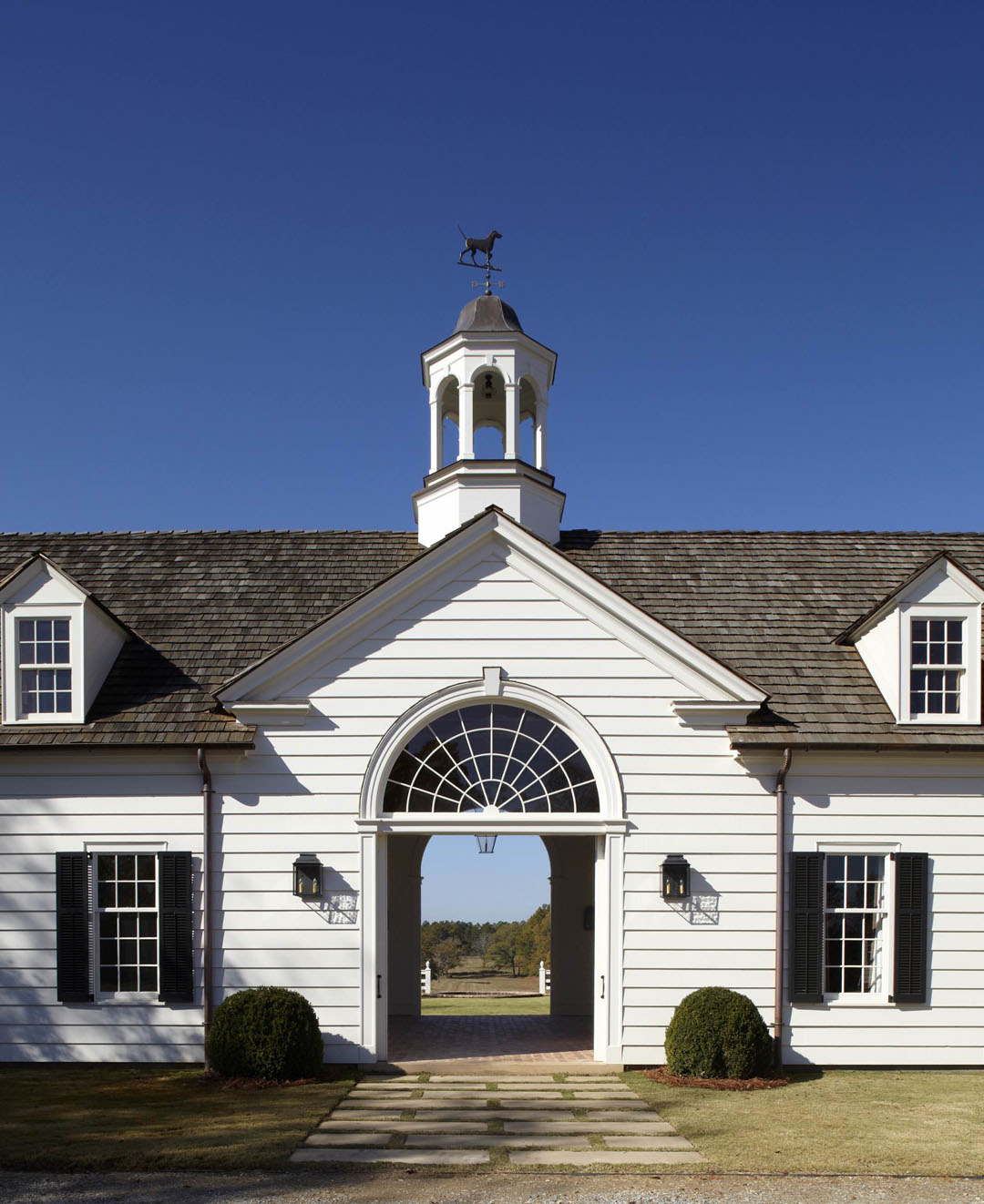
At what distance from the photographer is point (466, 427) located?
17.9 meters

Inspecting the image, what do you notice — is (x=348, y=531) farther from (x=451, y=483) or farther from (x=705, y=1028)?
(x=705, y=1028)

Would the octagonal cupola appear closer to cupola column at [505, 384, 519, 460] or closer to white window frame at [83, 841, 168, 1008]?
cupola column at [505, 384, 519, 460]

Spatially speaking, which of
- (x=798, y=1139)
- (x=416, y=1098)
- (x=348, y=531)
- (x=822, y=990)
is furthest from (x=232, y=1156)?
(x=348, y=531)

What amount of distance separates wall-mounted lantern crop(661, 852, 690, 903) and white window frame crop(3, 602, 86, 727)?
7.99 meters

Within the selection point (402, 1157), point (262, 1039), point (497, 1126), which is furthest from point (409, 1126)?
point (262, 1039)

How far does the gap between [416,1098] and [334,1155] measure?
8.60ft

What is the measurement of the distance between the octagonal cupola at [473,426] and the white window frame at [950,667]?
5.90m

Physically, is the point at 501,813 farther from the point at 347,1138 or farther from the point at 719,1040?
the point at 347,1138

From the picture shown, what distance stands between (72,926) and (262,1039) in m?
3.09

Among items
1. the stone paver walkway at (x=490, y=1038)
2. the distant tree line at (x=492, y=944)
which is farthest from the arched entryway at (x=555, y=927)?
the distant tree line at (x=492, y=944)

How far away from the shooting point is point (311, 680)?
14.4 metres

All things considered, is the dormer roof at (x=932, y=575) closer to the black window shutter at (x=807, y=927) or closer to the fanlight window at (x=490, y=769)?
the black window shutter at (x=807, y=927)

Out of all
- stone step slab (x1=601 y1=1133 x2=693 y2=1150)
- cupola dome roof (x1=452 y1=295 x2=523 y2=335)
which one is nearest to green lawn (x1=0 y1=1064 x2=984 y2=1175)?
stone step slab (x1=601 y1=1133 x2=693 y2=1150)

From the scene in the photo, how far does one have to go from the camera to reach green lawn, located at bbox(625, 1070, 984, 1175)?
9.73m
